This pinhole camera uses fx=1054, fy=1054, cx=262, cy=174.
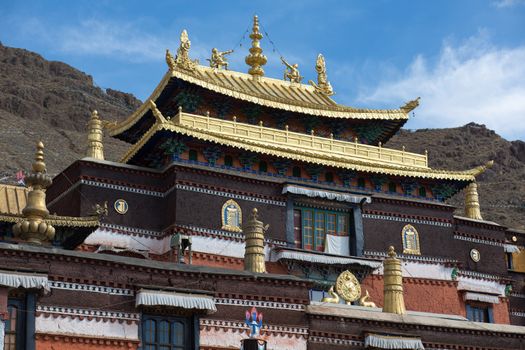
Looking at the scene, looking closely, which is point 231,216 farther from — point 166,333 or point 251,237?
point 166,333

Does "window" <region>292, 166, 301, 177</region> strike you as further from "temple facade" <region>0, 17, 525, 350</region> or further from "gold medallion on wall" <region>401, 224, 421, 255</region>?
"gold medallion on wall" <region>401, 224, 421, 255</region>

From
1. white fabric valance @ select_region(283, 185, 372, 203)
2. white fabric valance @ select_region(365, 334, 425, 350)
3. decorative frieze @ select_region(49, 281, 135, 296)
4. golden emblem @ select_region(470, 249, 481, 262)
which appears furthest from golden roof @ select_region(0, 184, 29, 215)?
golden emblem @ select_region(470, 249, 481, 262)

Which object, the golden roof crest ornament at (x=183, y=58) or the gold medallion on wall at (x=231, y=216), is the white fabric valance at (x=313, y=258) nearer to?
the gold medallion on wall at (x=231, y=216)

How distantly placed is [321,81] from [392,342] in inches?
696

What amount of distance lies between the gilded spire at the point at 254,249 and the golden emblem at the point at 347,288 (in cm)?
359

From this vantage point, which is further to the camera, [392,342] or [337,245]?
[337,245]

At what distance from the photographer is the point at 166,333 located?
85.1 ft

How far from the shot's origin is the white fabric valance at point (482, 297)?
4012 centimetres

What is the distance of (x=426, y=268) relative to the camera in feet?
127

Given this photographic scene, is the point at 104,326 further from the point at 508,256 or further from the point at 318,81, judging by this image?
the point at 508,256

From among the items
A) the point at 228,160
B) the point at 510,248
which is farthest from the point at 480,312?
the point at 228,160

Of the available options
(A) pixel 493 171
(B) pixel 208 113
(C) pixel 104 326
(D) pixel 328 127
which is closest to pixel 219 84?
(B) pixel 208 113

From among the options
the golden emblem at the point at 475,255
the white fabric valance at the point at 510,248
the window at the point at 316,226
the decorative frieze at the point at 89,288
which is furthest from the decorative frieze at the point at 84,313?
the white fabric valance at the point at 510,248

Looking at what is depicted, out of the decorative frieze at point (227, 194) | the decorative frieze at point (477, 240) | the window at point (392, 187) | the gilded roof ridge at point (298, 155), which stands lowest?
the decorative frieze at point (477, 240)
